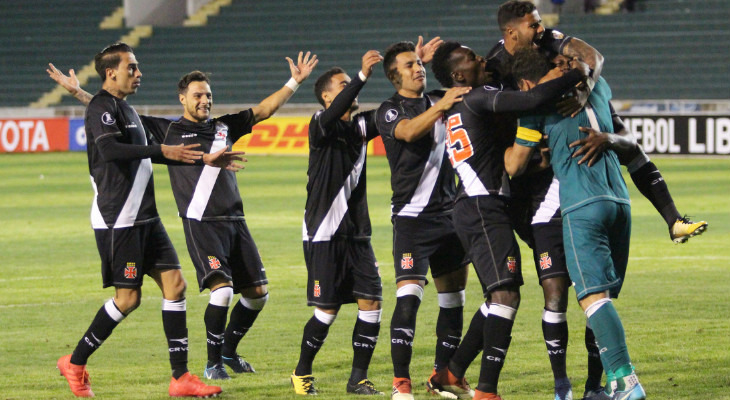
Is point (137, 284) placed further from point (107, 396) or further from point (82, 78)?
point (82, 78)

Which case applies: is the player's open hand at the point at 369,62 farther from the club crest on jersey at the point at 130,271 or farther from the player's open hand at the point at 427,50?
the club crest on jersey at the point at 130,271

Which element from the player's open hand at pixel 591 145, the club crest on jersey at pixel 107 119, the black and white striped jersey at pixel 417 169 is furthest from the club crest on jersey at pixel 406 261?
the club crest on jersey at pixel 107 119

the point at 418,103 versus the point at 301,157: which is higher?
the point at 418,103

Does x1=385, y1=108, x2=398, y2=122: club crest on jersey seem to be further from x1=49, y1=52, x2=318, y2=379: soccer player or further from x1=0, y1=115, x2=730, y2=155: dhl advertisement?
x1=0, y1=115, x2=730, y2=155: dhl advertisement

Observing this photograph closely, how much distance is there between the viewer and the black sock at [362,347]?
681 cm

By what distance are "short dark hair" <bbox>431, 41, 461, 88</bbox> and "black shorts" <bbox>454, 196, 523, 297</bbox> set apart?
67 cm

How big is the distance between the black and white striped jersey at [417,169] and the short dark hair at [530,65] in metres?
0.84

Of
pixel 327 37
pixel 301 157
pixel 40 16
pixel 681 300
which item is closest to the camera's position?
pixel 681 300

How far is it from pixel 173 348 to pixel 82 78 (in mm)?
34574

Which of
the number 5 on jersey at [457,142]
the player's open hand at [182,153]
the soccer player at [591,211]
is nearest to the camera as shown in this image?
the soccer player at [591,211]

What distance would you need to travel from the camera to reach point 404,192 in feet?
22.1

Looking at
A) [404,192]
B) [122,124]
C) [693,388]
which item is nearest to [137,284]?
[122,124]

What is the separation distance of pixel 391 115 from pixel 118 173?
64.8 inches

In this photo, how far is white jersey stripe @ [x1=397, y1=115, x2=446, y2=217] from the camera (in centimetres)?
673
